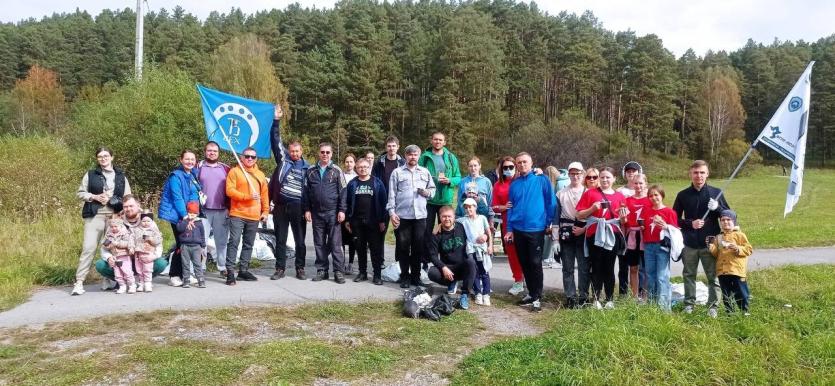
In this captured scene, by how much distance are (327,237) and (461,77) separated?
155ft

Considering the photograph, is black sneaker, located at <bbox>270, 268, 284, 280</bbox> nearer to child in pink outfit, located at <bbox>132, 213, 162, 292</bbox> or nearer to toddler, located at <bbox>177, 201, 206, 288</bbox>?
toddler, located at <bbox>177, 201, 206, 288</bbox>

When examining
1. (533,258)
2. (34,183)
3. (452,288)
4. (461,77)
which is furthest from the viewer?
(461,77)

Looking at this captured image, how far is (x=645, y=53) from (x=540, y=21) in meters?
12.0

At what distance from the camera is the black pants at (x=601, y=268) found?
691 cm

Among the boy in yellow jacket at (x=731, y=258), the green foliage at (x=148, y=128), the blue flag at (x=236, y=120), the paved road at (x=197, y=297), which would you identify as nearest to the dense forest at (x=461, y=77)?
the green foliage at (x=148, y=128)

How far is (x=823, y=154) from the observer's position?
6844 centimetres

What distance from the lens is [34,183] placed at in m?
13.3

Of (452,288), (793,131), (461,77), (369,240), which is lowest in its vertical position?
(452,288)

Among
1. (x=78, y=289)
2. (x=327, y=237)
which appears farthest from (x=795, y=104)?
(x=78, y=289)

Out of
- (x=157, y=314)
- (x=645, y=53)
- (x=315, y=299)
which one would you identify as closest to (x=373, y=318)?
(x=315, y=299)

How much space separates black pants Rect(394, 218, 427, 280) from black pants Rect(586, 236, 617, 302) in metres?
2.21

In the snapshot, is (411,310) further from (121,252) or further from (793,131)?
(793,131)

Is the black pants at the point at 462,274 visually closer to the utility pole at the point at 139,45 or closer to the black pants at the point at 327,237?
the black pants at the point at 327,237

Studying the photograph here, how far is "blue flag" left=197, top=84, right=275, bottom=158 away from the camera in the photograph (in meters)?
8.87
